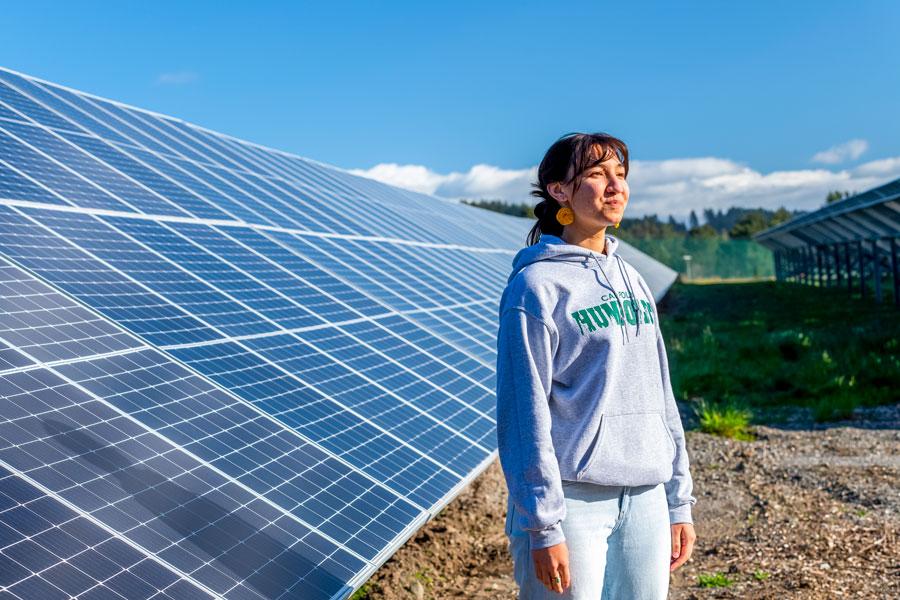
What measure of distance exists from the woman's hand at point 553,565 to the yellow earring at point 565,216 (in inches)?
46.0

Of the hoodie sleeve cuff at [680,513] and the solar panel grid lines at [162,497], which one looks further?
the solar panel grid lines at [162,497]

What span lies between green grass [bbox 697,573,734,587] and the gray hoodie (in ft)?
12.2

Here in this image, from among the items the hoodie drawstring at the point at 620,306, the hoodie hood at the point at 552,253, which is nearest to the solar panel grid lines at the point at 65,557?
the hoodie hood at the point at 552,253

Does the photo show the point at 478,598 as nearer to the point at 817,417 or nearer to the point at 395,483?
the point at 395,483

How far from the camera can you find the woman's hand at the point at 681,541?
12.0 feet

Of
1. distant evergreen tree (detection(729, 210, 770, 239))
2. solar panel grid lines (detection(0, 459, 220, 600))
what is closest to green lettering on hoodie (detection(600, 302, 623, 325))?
solar panel grid lines (detection(0, 459, 220, 600))

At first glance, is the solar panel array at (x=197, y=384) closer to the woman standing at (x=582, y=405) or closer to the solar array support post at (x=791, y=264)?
the woman standing at (x=582, y=405)

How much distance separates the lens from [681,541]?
3.68m

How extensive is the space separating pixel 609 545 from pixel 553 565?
38 centimetres

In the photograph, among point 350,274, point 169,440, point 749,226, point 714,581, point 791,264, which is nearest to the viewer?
point 169,440

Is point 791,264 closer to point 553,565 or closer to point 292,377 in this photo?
point 292,377

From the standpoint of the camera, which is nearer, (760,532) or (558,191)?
(558,191)

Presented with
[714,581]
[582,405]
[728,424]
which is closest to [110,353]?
[582,405]

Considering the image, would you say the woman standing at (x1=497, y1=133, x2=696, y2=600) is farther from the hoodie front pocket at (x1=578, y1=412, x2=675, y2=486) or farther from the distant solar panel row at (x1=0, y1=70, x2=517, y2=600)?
the distant solar panel row at (x1=0, y1=70, x2=517, y2=600)
